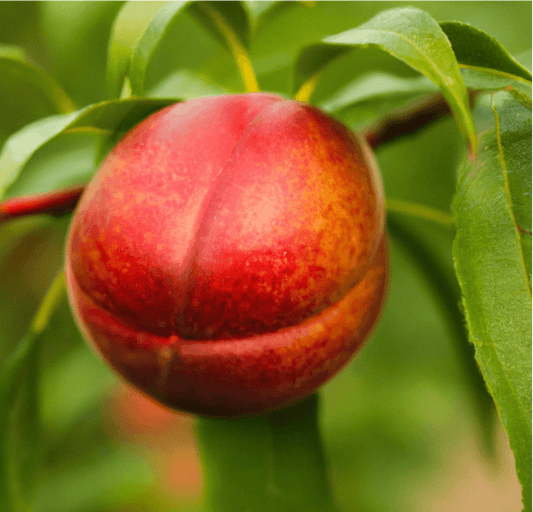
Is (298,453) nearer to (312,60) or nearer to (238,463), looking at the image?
(238,463)

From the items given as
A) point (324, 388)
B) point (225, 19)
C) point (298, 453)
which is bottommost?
point (324, 388)

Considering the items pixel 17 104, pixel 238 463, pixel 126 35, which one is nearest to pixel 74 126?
pixel 126 35

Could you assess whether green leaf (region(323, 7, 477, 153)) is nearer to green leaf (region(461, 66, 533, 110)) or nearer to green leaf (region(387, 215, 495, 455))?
green leaf (region(461, 66, 533, 110))

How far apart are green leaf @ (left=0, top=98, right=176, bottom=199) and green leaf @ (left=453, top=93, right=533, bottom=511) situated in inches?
13.6

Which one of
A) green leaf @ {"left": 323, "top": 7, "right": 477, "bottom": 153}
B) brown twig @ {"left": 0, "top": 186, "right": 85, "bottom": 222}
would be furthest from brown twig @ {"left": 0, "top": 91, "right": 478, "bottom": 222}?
green leaf @ {"left": 323, "top": 7, "right": 477, "bottom": 153}

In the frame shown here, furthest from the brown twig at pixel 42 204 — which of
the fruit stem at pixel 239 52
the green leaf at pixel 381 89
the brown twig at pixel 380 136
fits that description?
the green leaf at pixel 381 89

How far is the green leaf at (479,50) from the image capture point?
514 mm

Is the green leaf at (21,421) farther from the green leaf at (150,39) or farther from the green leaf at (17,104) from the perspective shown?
the green leaf at (17,104)

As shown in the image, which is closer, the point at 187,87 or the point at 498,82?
the point at 498,82

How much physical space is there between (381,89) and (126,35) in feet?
1.16

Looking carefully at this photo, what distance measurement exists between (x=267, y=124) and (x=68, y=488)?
120 centimetres

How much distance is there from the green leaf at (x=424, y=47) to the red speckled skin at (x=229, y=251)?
99 millimetres

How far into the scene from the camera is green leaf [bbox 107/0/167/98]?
1.94 ft

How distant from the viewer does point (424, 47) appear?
18.5 inches
